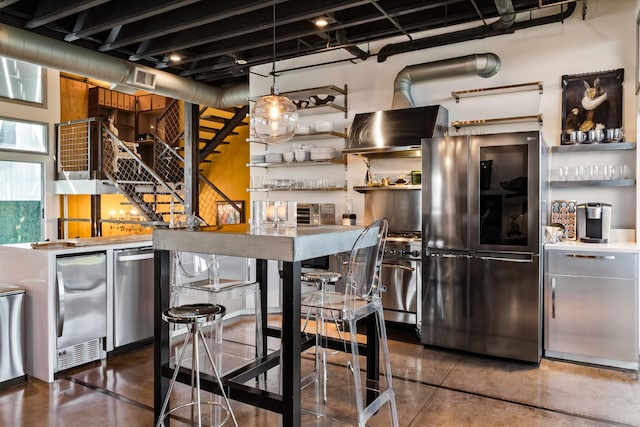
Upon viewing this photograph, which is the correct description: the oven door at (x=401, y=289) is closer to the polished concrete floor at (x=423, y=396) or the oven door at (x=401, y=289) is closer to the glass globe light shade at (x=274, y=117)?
the polished concrete floor at (x=423, y=396)

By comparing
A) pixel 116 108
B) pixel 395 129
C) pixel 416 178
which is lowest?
pixel 416 178

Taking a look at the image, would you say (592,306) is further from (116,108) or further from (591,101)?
(116,108)

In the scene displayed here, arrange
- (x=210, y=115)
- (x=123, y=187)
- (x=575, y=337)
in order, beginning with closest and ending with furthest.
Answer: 1. (x=575, y=337)
2. (x=123, y=187)
3. (x=210, y=115)

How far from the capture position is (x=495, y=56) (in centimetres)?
470

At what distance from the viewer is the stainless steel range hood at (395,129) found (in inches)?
184

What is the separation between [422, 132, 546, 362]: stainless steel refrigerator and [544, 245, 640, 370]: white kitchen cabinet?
0.56 feet

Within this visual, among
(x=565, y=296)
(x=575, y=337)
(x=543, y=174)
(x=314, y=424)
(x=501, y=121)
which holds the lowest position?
(x=314, y=424)

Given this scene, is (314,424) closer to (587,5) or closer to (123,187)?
(587,5)

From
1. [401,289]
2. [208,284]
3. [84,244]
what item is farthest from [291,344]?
[401,289]

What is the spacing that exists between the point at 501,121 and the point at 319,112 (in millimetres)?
2244

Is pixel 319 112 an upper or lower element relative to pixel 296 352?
upper

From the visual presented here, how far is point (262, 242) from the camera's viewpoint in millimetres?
2215

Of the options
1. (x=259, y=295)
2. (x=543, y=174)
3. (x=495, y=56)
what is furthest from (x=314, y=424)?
(x=495, y=56)

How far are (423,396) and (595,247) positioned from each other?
1963mm
